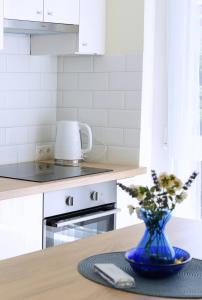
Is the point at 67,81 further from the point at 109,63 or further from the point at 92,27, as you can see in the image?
the point at 92,27

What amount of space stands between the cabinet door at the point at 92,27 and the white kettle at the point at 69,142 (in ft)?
1.53

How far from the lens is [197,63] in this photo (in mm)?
3867

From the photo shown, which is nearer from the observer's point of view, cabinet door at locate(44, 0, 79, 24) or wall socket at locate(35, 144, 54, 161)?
cabinet door at locate(44, 0, 79, 24)

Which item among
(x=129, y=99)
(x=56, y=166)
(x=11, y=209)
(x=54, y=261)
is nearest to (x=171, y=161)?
(x=129, y=99)

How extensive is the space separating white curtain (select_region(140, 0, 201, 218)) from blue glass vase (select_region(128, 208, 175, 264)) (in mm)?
2092

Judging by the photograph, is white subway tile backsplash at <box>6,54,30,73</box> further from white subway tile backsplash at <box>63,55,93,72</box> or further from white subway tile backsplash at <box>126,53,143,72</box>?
white subway tile backsplash at <box>126,53,143,72</box>

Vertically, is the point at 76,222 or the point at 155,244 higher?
the point at 155,244

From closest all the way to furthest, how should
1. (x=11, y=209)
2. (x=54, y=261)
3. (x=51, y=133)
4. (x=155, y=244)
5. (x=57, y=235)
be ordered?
(x=155, y=244) → (x=54, y=261) → (x=11, y=209) → (x=57, y=235) → (x=51, y=133)

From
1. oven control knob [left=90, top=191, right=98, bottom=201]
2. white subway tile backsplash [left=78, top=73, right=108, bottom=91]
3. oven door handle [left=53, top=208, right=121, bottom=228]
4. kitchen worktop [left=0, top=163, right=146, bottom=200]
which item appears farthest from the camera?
white subway tile backsplash [left=78, top=73, right=108, bottom=91]

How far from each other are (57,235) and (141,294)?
5.58 ft

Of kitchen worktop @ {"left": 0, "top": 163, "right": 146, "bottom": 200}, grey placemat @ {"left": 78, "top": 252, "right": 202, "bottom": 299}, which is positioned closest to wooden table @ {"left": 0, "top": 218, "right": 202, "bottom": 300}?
grey placemat @ {"left": 78, "top": 252, "right": 202, "bottom": 299}

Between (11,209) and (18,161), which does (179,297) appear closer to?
(11,209)

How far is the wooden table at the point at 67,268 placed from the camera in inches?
66.7

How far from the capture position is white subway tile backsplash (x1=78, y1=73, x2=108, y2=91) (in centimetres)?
403
